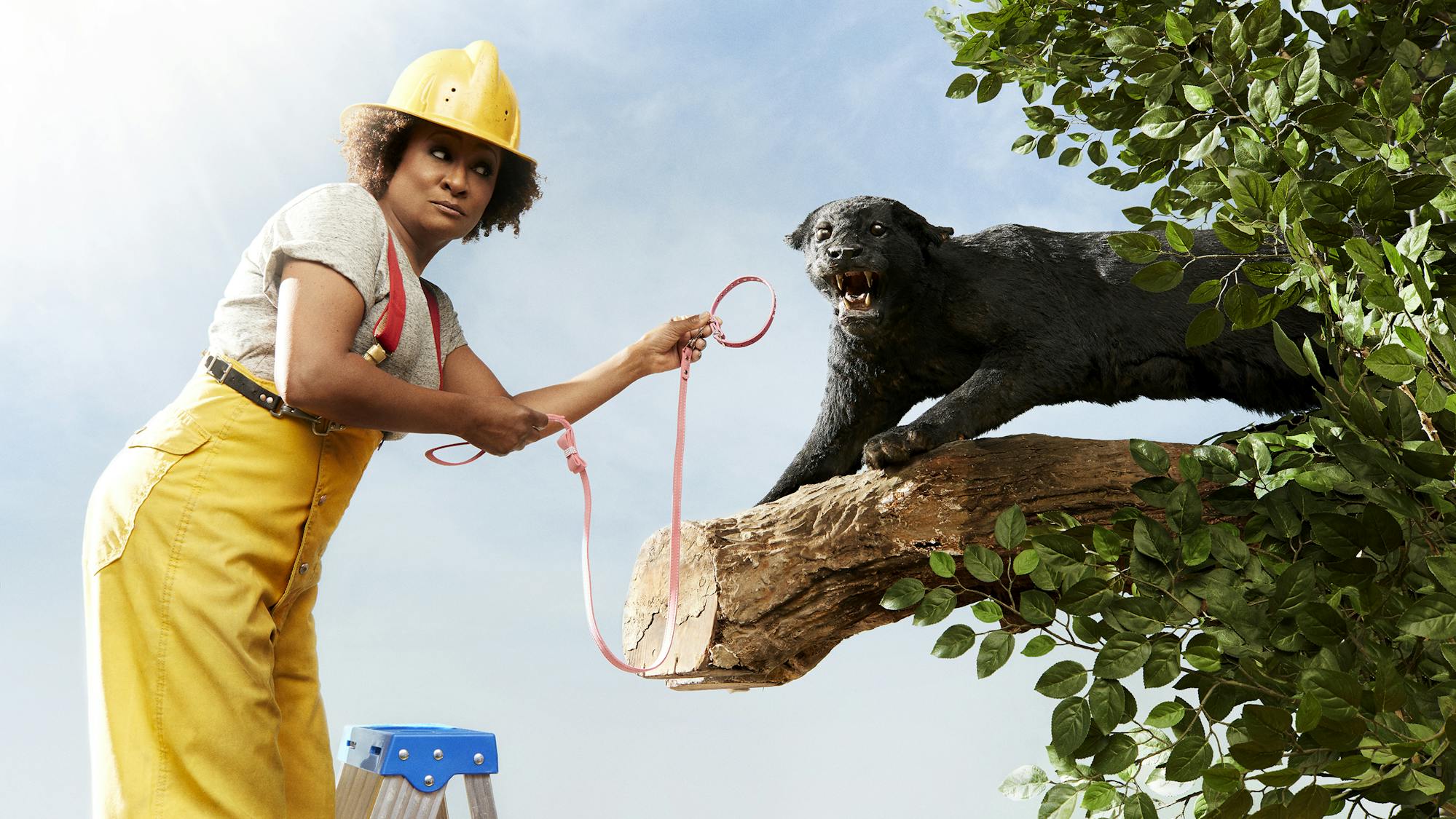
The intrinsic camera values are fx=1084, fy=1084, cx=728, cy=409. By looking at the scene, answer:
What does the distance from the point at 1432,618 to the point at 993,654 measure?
0.58 metres

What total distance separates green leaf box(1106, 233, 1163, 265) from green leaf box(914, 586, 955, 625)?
607 millimetres

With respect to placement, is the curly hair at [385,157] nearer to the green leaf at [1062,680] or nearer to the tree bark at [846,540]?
the tree bark at [846,540]

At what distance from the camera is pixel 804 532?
79.4 inches

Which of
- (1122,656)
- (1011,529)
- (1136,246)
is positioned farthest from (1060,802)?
(1136,246)

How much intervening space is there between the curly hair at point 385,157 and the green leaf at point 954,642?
46.1 inches

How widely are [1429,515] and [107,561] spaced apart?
Result: 200cm

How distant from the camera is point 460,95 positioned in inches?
75.6

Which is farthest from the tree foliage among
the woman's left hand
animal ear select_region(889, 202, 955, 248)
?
the woman's left hand

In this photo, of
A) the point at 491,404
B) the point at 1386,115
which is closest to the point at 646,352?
the point at 491,404

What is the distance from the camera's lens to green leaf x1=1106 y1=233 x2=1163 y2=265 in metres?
Result: 1.69

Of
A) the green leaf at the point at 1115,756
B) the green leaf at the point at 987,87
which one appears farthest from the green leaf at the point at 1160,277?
the green leaf at the point at 987,87

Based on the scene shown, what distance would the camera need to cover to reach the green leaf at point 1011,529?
168 cm

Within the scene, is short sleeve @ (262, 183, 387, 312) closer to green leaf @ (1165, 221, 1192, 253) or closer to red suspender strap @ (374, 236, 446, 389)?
red suspender strap @ (374, 236, 446, 389)

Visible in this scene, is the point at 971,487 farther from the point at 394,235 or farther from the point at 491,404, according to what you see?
the point at 394,235
